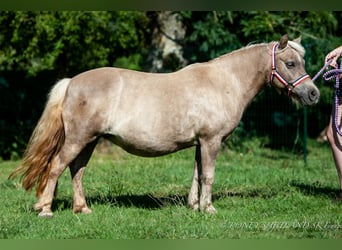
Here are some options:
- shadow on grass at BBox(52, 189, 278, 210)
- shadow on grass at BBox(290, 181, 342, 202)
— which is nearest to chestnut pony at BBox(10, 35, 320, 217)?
shadow on grass at BBox(52, 189, 278, 210)

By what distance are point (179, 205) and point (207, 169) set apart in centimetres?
60

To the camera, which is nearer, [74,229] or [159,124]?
[74,229]

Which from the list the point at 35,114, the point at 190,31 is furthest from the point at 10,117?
the point at 190,31

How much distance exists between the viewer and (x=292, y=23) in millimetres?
13266

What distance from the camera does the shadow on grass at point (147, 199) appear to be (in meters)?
7.05

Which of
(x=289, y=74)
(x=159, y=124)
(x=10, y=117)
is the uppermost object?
(x=289, y=74)

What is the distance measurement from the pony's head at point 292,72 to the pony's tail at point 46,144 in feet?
8.29

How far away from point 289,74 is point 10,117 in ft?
29.7

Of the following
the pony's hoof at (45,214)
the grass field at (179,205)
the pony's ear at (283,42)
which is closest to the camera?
the grass field at (179,205)

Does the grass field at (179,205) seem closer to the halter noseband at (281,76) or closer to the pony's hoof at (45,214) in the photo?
the pony's hoof at (45,214)

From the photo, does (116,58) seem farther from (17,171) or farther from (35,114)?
(17,171)

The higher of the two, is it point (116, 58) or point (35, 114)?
point (116, 58)

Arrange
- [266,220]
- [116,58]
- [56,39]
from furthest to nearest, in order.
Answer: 1. [116,58]
2. [56,39]
3. [266,220]

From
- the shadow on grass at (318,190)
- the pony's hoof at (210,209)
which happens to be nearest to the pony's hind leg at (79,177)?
the pony's hoof at (210,209)
